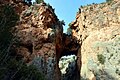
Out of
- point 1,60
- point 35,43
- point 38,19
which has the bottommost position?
point 1,60

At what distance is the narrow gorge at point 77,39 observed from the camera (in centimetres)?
2436

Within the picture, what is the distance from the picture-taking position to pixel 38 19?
90.7 feet

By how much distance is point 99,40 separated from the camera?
26.5m

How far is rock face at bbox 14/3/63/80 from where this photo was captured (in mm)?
24062

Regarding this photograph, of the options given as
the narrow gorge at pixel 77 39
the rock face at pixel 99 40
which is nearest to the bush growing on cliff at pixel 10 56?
the narrow gorge at pixel 77 39

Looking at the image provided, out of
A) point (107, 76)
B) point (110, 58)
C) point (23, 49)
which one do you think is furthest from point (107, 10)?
point (23, 49)

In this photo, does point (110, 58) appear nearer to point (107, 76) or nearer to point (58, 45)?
point (107, 76)

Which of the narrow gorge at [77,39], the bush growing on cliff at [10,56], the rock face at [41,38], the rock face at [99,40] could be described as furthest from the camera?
the rock face at [99,40]

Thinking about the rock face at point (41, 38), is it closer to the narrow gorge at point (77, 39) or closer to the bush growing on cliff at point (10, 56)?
the narrow gorge at point (77, 39)

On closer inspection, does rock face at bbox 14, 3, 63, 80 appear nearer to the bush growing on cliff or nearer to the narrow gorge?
the narrow gorge

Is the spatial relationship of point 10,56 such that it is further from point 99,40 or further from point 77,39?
point 77,39

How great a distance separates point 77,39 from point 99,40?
4196 mm

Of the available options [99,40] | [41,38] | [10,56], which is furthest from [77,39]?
[10,56]

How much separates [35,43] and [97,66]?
622 cm
